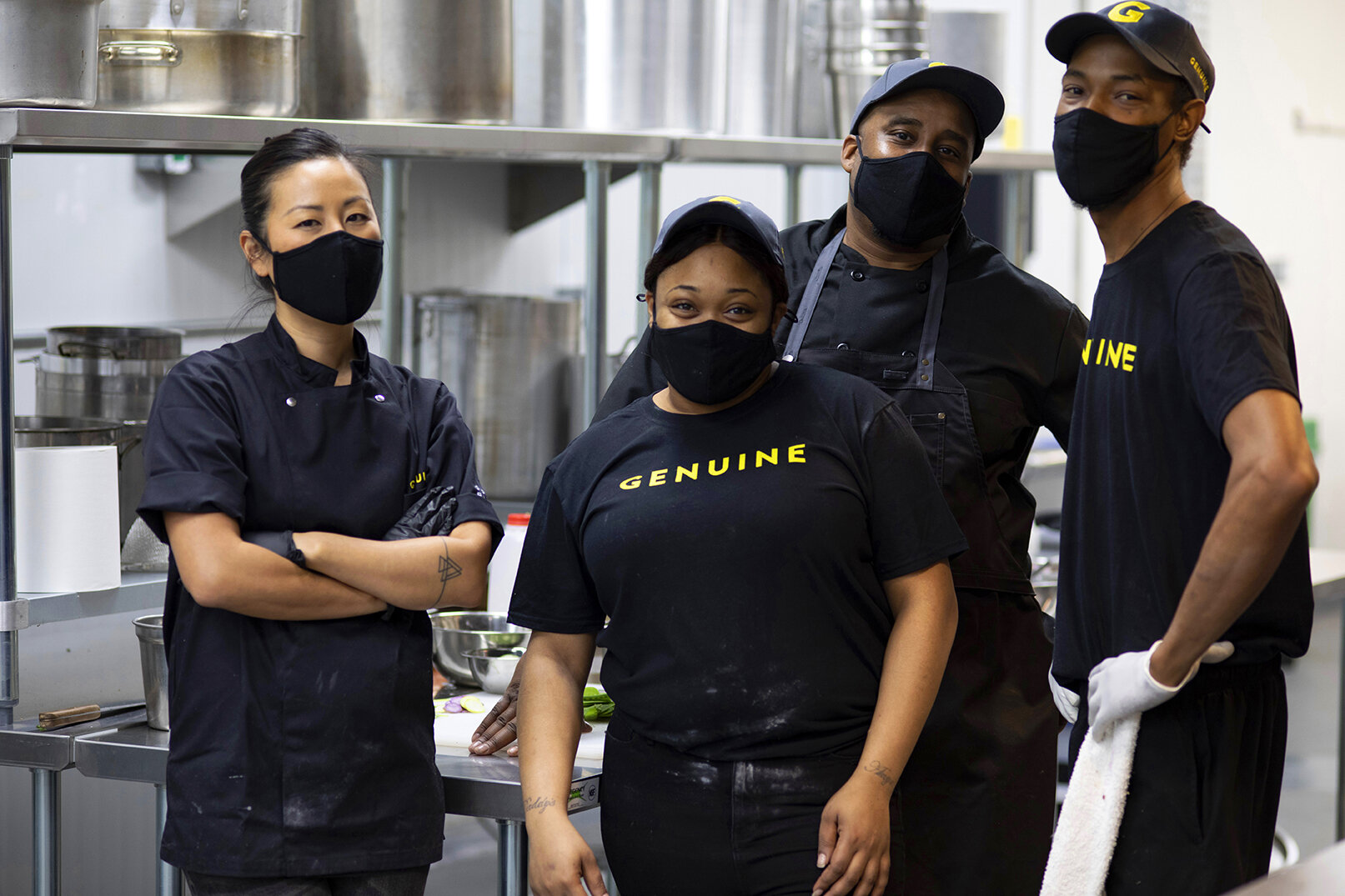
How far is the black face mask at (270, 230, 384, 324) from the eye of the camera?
1777mm

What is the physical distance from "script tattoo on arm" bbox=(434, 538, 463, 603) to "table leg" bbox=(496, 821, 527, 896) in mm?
451

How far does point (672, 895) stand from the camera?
1638 millimetres

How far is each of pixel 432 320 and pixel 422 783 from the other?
5.45 feet

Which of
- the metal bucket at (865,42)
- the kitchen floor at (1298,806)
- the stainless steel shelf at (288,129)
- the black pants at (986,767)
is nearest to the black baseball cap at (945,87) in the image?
the black pants at (986,767)

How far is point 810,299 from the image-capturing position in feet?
6.47

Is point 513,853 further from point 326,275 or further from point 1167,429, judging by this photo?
point 1167,429

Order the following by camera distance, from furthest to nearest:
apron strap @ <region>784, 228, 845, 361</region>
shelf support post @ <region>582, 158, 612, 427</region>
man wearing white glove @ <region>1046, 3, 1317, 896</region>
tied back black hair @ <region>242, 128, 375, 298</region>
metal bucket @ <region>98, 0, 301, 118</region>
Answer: shelf support post @ <region>582, 158, 612, 427</region>, metal bucket @ <region>98, 0, 301, 118</region>, apron strap @ <region>784, 228, 845, 361</region>, tied back black hair @ <region>242, 128, 375, 298</region>, man wearing white glove @ <region>1046, 3, 1317, 896</region>

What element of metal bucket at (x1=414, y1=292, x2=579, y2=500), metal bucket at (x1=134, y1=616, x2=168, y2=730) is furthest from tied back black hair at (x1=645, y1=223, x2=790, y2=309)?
metal bucket at (x1=414, y1=292, x2=579, y2=500)

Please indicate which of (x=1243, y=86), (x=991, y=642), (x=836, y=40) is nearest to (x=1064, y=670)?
(x=991, y=642)

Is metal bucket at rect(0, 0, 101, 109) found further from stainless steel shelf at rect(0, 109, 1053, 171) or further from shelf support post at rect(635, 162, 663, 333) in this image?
shelf support post at rect(635, 162, 663, 333)

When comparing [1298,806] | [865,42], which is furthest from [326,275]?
[1298,806]

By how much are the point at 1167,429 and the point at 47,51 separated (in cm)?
170

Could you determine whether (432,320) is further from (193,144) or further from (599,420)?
(599,420)

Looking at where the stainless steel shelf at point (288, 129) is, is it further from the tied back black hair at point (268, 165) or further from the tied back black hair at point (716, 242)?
the tied back black hair at point (716, 242)
